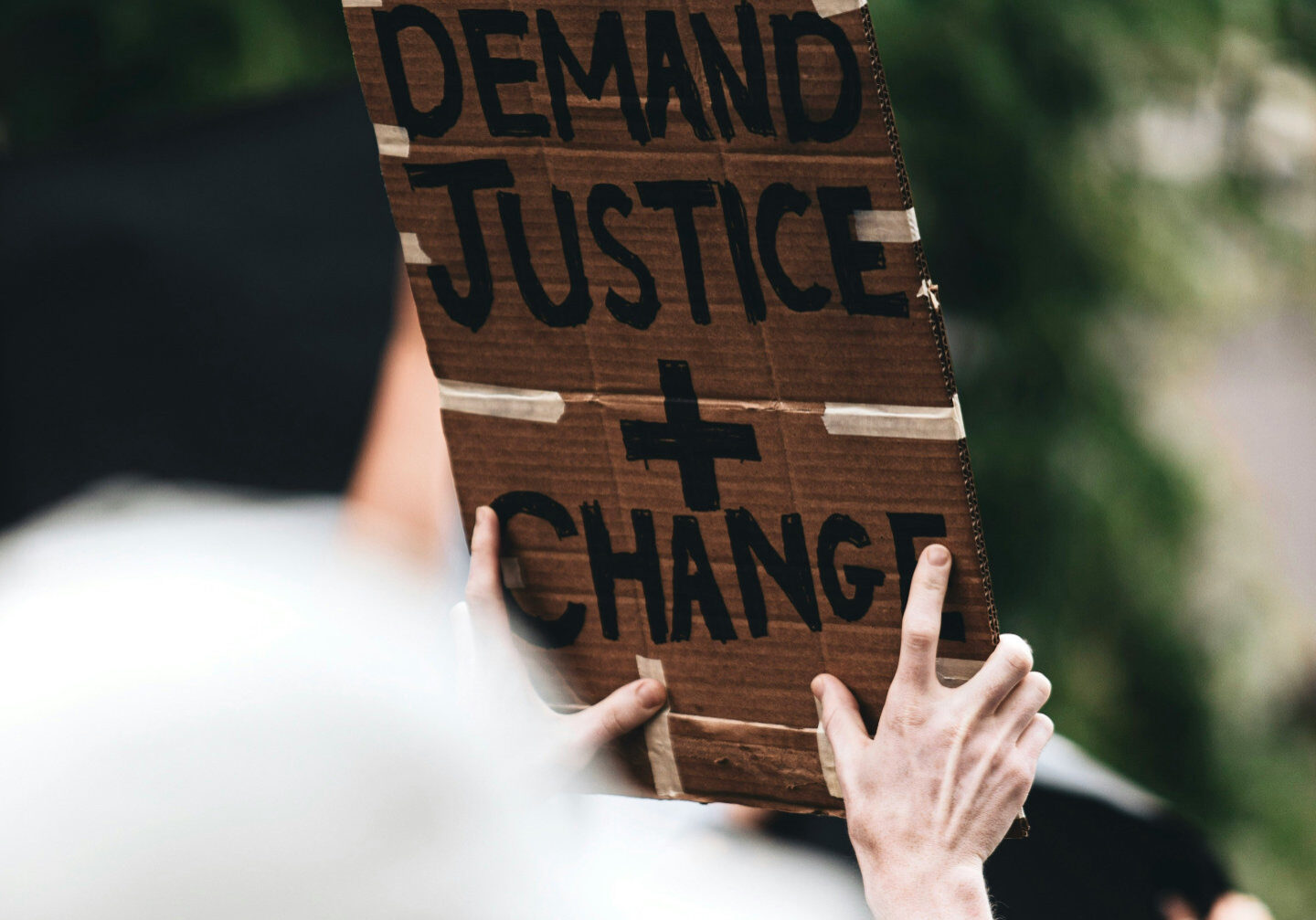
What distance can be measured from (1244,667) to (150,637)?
6.78 ft

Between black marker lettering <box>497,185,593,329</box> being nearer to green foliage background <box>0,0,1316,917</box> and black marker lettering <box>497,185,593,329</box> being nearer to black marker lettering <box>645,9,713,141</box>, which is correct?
black marker lettering <box>645,9,713,141</box>

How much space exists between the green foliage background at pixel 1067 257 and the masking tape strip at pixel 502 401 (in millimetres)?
1073

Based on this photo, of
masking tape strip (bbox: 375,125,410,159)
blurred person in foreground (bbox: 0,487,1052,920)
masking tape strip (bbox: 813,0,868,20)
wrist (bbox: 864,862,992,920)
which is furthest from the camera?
masking tape strip (bbox: 375,125,410,159)

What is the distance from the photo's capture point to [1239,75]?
1.99 meters

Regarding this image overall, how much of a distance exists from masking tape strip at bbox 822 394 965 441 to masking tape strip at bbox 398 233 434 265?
360mm

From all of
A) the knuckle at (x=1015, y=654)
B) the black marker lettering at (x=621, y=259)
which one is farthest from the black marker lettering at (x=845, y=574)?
the black marker lettering at (x=621, y=259)

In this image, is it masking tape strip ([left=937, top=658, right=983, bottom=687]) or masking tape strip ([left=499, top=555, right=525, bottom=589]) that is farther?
masking tape strip ([left=499, top=555, right=525, bottom=589])

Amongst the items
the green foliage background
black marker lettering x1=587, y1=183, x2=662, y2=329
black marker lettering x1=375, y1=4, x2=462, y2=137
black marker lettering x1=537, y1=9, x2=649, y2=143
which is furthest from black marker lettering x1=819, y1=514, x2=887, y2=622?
the green foliage background

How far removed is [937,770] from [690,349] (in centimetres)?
37

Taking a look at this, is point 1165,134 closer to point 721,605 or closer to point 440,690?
point 721,605

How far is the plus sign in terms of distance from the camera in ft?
3.37

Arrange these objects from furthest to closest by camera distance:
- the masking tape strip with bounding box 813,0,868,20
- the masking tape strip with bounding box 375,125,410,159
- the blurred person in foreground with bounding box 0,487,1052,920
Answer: the masking tape strip with bounding box 375,125,410,159, the masking tape strip with bounding box 813,0,868,20, the blurred person in foreground with bounding box 0,487,1052,920

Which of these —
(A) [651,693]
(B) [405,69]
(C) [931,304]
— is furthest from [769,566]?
(B) [405,69]

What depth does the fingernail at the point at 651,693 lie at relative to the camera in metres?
1.13
